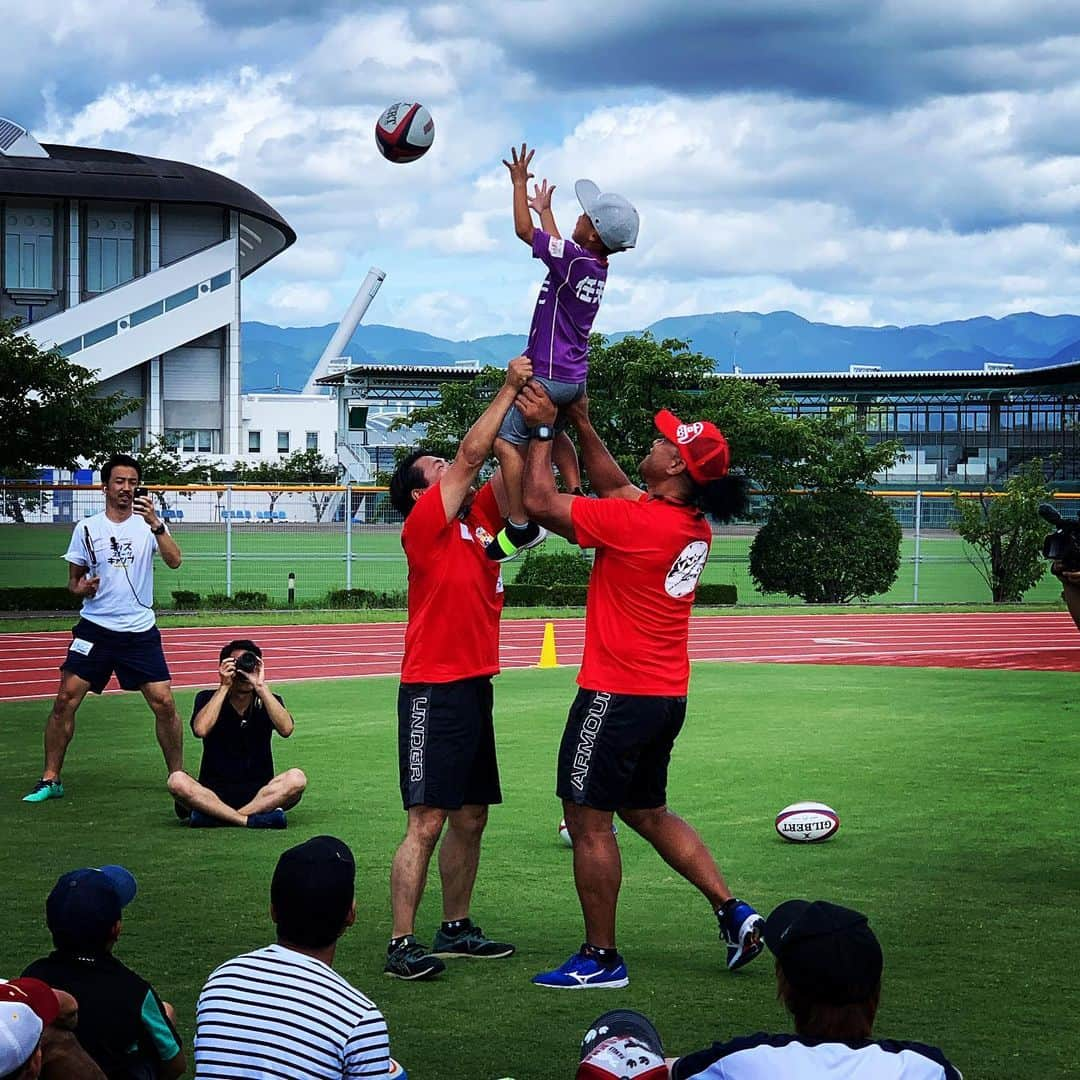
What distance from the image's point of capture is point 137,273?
3095 inches

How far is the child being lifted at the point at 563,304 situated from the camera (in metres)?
6.89

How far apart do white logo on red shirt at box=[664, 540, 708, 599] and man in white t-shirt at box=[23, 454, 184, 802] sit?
517 cm

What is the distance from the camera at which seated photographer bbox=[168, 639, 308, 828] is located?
9805 mm

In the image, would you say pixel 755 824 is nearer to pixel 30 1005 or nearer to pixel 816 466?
pixel 30 1005

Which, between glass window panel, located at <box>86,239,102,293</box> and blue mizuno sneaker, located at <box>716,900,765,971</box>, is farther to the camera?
glass window panel, located at <box>86,239,102,293</box>

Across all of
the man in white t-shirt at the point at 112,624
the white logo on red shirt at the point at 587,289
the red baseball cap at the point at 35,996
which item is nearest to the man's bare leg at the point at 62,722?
the man in white t-shirt at the point at 112,624

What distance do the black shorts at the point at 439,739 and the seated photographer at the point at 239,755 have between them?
294 centimetres

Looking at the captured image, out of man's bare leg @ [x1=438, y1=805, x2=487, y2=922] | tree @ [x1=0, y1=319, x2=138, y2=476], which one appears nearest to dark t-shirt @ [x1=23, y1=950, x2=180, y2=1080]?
man's bare leg @ [x1=438, y1=805, x2=487, y2=922]

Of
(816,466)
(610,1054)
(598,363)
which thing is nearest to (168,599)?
(598,363)

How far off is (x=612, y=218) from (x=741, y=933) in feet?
10.1

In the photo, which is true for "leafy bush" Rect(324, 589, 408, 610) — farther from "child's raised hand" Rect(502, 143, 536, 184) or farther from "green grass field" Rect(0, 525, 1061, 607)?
"child's raised hand" Rect(502, 143, 536, 184)

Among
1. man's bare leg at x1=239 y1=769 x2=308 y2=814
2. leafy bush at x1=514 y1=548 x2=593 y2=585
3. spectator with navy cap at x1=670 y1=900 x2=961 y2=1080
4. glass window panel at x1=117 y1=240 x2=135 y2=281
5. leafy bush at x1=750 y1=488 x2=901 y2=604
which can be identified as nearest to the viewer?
spectator with navy cap at x1=670 y1=900 x2=961 y2=1080

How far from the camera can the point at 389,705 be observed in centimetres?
1664

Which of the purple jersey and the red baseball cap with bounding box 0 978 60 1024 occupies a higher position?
the purple jersey
